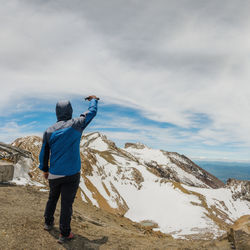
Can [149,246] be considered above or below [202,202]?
above

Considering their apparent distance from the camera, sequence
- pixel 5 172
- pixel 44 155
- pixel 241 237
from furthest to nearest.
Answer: pixel 5 172
pixel 44 155
pixel 241 237

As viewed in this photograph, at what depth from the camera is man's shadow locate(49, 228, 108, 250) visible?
5962mm

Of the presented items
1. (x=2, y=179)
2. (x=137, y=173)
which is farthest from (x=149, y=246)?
(x=137, y=173)

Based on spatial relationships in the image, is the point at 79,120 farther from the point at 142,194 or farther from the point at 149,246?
the point at 142,194

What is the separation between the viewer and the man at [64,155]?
588cm

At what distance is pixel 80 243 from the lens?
624 cm

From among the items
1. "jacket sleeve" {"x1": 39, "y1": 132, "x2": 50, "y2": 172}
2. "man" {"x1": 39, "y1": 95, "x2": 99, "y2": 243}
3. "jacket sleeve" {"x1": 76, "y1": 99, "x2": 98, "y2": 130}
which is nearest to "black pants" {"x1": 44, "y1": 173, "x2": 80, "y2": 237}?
"man" {"x1": 39, "y1": 95, "x2": 99, "y2": 243}

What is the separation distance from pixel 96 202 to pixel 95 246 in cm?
6723

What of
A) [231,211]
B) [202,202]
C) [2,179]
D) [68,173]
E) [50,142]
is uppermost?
[50,142]

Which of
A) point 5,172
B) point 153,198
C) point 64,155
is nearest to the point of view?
point 64,155

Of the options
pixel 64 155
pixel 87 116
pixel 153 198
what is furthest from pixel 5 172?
pixel 153 198

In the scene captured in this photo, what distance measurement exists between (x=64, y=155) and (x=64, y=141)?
417mm

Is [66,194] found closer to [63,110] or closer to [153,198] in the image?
[63,110]

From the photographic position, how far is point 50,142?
6012mm
